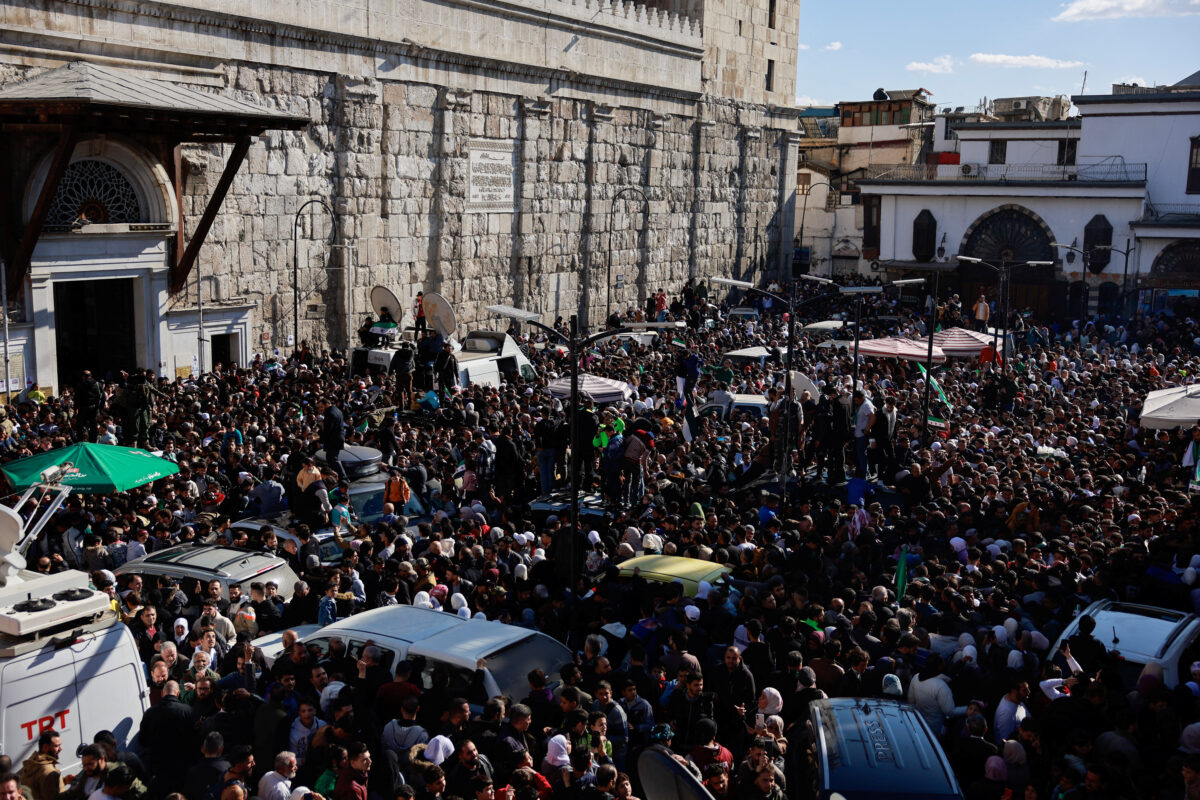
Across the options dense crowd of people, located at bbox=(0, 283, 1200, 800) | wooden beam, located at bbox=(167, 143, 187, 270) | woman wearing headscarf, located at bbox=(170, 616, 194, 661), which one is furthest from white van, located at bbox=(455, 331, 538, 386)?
woman wearing headscarf, located at bbox=(170, 616, 194, 661)

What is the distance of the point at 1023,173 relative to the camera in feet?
140

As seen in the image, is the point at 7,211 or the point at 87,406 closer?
the point at 87,406

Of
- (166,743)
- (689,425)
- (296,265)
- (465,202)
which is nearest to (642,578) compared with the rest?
(166,743)

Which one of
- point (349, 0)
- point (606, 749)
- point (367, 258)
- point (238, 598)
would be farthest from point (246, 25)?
point (606, 749)

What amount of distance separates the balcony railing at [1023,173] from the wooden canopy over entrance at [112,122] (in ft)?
89.8

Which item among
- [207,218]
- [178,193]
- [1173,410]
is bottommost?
[1173,410]

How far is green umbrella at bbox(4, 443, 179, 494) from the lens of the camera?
452 inches

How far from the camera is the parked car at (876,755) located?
6.87 m

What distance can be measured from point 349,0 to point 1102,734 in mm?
21694

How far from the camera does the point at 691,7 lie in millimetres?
38438

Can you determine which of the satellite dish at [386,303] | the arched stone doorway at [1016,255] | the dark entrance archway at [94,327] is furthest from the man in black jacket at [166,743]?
the arched stone doorway at [1016,255]

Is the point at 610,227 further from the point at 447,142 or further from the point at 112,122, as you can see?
the point at 112,122

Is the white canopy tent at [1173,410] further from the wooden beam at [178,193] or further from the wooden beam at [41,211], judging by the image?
the wooden beam at [178,193]

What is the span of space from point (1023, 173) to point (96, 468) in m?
38.1
